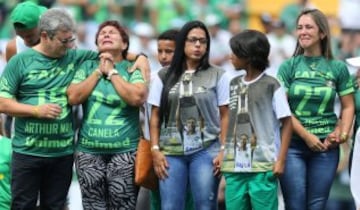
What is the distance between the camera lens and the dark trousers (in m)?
8.66

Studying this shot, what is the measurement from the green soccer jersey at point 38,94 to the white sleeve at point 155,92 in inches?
26.0

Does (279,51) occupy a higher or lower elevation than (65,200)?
higher

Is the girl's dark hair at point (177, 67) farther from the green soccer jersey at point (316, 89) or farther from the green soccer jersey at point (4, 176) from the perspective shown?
the green soccer jersey at point (4, 176)

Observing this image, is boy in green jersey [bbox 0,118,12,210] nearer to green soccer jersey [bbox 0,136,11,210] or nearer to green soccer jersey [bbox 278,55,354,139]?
green soccer jersey [bbox 0,136,11,210]

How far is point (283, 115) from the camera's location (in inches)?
328

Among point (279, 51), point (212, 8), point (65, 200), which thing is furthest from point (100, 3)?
point (65, 200)

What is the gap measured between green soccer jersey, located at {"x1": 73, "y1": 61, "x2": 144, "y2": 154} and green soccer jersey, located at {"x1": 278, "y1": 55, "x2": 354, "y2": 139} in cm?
126

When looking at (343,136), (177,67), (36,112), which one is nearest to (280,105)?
(343,136)

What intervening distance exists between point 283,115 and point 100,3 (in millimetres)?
6218

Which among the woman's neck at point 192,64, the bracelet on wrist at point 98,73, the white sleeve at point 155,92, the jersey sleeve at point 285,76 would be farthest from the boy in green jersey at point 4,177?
the jersey sleeve at point 285,76

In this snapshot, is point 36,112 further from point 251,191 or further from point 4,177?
point 251,191

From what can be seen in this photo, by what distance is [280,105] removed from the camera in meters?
8.32

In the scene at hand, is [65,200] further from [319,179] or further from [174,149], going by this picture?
[319,179]

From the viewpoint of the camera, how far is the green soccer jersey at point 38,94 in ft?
28.2
